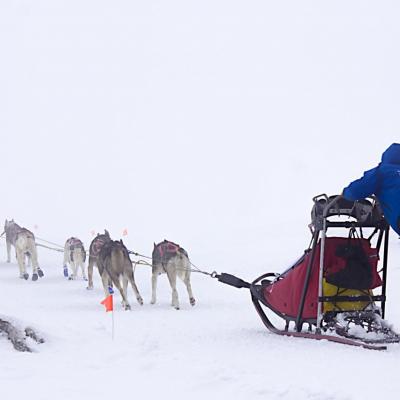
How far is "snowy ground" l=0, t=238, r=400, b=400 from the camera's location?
4.76 m

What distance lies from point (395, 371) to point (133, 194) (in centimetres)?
5896

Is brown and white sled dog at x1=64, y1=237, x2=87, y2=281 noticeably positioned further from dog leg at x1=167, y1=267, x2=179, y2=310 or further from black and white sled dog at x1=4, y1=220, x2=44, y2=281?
dog leg at x1=167, y1=267, x2=179, y2=310

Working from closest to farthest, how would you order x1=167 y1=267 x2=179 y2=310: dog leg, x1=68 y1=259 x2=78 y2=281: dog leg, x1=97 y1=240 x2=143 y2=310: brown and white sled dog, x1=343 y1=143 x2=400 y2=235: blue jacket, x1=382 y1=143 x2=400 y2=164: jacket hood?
x1=343 y1=143 x2=400 y2=235: blue jacket < x1=382 y1=143 x2=400 y2=164: jacket hood < x1=167 y1=267 x2=179 y2=310: dog leg < x1=97 y1=240 x2=143 y2=310: brown and white sled dog < x1=68 y1=259 x2=78 y2=281: dog leg

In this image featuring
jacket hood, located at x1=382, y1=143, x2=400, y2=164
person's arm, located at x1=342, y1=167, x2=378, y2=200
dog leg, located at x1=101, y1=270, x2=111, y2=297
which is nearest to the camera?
person's arm, located at x1=342, y1=167, x2=378, y2=200

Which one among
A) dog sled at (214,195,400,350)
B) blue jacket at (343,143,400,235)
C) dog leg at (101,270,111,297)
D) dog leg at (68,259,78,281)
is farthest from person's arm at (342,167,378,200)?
dog leg at (68,259,78,281)

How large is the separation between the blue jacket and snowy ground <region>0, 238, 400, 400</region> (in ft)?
3.75

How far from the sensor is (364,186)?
578 cm

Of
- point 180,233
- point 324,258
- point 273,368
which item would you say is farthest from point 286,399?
point 180,233

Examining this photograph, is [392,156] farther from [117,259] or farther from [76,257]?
[76,257]

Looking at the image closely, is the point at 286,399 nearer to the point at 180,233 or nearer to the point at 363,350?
the point at 363,350

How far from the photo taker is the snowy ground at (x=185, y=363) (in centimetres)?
476

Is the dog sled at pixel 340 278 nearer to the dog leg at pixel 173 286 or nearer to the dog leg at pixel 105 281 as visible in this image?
the dog leg at pixel 173 286

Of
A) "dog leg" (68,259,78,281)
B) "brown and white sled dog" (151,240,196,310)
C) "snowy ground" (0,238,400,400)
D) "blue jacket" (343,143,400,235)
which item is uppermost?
"blue jacket" (343,143,400,235)

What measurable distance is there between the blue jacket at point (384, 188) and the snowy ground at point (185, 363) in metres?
1.14
